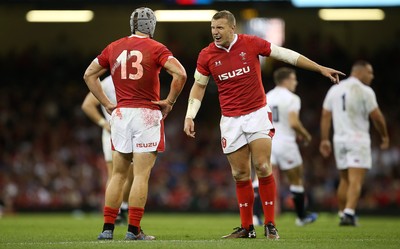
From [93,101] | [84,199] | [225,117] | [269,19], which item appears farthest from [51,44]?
[225,117]

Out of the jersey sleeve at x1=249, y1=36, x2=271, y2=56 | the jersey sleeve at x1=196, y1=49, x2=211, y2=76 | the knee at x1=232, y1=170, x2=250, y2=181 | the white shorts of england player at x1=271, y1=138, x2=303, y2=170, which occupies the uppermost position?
the jersey sleeve at x1=249, y1=36, x2=271, y2=56

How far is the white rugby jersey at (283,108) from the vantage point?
14469mm

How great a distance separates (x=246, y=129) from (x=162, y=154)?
1619 centimetres

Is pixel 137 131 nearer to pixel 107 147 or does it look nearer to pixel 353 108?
pixel 107 147

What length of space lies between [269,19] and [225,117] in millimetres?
11849

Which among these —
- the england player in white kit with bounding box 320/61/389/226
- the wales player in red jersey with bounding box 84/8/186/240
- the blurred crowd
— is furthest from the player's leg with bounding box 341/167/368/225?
the blurred crowd

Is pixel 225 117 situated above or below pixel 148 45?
below

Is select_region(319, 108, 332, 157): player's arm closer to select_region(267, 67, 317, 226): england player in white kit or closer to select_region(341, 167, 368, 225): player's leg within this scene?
select_region(267, 67, 317, 226): england player in white kit

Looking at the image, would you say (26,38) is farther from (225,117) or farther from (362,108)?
(225,117)

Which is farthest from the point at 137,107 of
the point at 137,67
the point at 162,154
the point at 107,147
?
the point at 162,154

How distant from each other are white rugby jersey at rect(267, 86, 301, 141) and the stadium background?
8.41 meters

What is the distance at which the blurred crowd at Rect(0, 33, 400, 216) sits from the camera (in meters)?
24.0

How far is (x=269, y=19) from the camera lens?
2159 centimetres

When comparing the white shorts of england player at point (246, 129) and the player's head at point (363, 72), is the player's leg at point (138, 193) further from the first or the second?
the player's head at point (363, 72)
